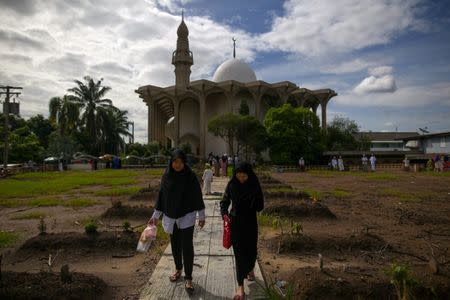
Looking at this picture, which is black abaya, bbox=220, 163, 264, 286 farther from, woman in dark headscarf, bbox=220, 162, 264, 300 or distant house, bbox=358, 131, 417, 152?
distant house, bbox=358, 131, 417, 152

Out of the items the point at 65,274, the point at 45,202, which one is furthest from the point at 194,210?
the point at 45,202

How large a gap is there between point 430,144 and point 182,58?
3131 centimetres

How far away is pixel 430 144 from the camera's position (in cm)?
3569

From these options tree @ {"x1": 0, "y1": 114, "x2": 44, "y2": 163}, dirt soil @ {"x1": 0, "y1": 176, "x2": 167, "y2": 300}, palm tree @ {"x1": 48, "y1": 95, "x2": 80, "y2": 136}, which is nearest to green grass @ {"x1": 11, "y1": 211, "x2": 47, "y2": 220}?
dirt soil @ {"x1": 0, "y1": 176, "x2": 167, "y2": 300}

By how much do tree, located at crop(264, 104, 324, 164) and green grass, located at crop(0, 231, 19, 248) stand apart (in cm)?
2697

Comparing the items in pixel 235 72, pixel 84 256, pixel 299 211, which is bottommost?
pixel 84 256

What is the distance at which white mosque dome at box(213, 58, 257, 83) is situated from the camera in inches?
2051

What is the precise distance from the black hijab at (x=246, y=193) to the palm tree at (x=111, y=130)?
38.5m

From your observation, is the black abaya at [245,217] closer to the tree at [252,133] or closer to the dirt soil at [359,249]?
the dirt soil at [359,249]

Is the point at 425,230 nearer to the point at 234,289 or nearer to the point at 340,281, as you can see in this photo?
the point at 340,281

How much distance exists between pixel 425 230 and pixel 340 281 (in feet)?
14.7

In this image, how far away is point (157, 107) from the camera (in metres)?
52.0

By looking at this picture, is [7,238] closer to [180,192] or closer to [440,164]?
[180,192]

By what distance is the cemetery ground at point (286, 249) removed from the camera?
12.7 ft
